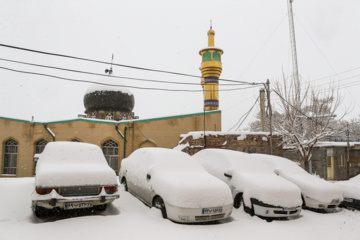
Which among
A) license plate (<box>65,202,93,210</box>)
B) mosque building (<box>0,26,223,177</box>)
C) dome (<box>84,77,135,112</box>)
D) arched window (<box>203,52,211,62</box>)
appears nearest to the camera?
license plate (<box>65,202,93,210</box>)

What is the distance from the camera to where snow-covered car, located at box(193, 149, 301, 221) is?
5699 mm

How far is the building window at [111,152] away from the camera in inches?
721

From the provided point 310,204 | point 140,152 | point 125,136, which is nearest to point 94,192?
point 140,152

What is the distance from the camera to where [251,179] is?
627 centimetres

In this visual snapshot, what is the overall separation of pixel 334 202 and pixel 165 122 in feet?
43.1

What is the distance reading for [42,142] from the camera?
17.6 metres

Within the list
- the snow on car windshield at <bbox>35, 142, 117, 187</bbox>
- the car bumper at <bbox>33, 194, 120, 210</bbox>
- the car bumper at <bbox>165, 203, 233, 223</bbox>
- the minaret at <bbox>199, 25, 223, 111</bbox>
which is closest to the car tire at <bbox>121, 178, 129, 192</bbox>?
the snow on car windshield at <bbox>35, 142, 117, 187</bbox>

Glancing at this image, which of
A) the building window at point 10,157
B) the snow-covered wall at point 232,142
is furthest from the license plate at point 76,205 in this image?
the building window at point 10,157

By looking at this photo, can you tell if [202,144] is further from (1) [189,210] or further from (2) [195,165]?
(1) [189,210]

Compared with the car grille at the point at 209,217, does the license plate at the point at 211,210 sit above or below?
above

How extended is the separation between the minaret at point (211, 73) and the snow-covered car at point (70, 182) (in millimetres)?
19914

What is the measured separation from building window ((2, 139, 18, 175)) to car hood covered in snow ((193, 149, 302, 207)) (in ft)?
50.3

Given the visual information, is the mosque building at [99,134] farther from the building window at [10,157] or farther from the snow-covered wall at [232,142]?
the snow-covered wall at [232,142]

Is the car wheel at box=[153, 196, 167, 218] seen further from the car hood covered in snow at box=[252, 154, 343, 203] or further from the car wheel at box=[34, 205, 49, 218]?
the car hood covered in snow at box=[252, 154, 343, 203]
